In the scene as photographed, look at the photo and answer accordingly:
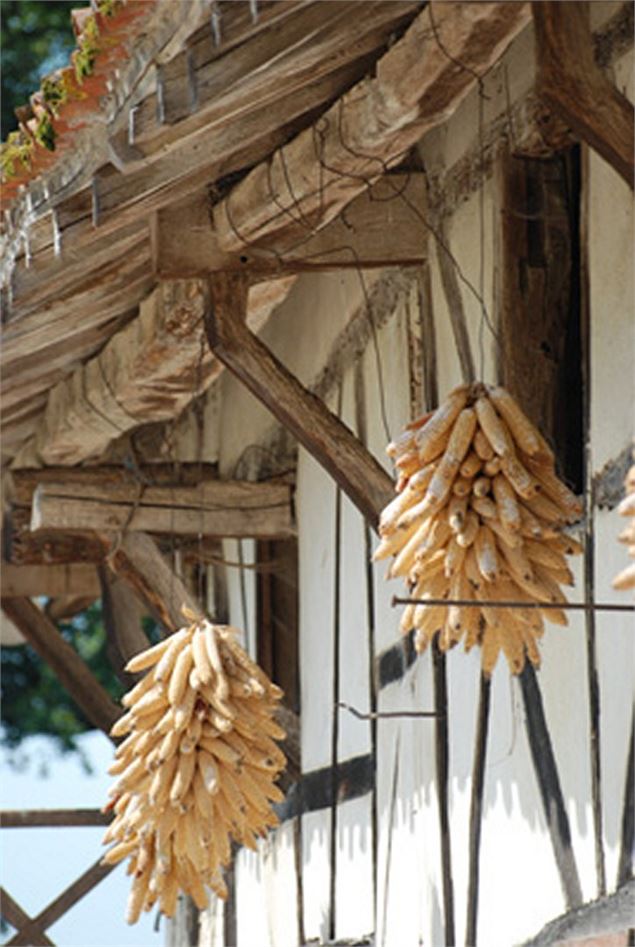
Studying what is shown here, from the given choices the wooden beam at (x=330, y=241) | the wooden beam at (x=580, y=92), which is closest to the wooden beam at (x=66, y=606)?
the wooden beam at (x=330, y=241)

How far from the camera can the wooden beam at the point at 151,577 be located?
8.06 m

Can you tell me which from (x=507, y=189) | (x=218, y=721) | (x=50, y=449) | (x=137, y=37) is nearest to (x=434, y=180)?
(x=507, y=189)

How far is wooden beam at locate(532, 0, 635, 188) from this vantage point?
182 inches

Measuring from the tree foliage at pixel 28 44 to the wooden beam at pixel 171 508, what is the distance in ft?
26.1

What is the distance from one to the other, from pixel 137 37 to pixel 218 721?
4.85 feet

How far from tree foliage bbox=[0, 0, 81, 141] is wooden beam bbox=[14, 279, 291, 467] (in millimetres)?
7657

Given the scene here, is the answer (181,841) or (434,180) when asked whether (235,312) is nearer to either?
(434,180)

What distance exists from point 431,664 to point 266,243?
120 centimetres

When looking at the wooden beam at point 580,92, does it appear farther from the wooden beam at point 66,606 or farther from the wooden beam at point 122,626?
the wooden beam at point 66,606

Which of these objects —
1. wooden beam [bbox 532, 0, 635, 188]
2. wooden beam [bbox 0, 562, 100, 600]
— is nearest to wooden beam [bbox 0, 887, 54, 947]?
wooden beam [bbox 0, 562, 100, 600]

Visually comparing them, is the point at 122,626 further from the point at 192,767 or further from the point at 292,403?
the point at 192,767

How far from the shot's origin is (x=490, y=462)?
4715mm

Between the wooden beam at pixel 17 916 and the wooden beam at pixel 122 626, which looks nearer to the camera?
the wooden beam at pixel 122 626

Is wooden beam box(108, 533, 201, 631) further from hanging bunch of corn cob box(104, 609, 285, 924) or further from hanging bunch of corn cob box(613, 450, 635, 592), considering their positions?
hanging bunch of corn cob box(613, 450, 635, 592)
